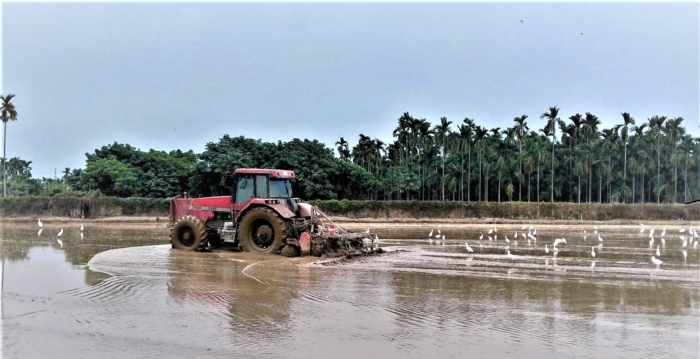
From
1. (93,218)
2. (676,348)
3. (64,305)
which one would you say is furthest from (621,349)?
(93,218)

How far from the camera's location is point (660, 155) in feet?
234

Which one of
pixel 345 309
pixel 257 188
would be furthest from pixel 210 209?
pixel 345 309

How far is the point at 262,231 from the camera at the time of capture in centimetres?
1712

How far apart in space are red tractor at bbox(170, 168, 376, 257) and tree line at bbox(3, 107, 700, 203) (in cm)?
3261

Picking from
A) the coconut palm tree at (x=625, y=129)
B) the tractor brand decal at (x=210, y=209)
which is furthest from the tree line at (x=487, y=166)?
the tractor brand decal at (x=210, y=209)

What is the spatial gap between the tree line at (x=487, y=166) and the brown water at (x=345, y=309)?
37684mm

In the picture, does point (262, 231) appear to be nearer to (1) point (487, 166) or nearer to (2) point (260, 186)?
(2) point (260, 186)

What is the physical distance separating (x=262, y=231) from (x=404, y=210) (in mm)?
27444

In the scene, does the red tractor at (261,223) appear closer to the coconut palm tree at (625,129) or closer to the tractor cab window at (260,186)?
the tractor cab window at (260,186)

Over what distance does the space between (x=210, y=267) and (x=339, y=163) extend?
38549 millimetres

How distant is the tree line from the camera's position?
53.9 metres

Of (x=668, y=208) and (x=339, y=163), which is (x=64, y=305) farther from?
(x=668, y=208)

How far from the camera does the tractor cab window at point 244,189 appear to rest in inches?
701

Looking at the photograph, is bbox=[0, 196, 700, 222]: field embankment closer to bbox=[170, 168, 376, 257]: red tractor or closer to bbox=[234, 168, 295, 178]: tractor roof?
bbox=[170, 168, 376, 257]: red tractor
